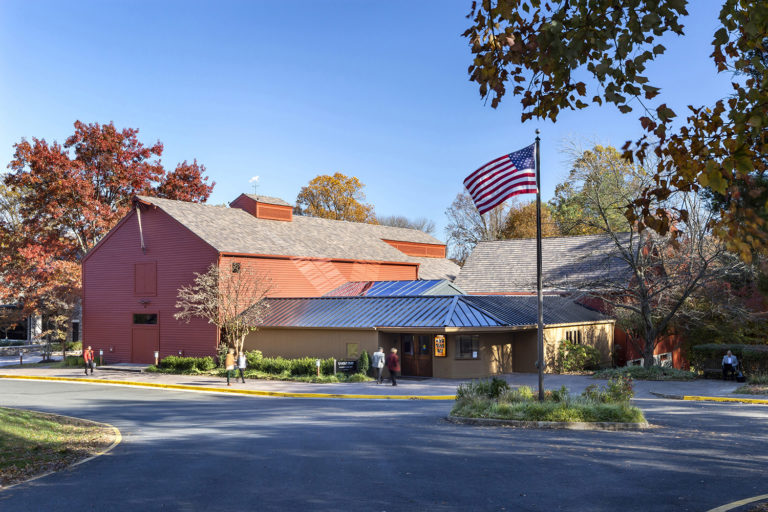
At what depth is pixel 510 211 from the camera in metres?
71.9

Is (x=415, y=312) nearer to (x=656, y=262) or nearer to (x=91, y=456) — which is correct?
(x=656, y=262)

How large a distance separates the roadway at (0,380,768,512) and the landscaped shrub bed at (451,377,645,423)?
905 millimetres

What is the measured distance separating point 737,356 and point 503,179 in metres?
17.4

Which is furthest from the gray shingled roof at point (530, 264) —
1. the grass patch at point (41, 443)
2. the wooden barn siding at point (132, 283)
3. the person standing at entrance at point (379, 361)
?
the grass patch at point (41, 443)

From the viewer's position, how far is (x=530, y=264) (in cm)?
4697

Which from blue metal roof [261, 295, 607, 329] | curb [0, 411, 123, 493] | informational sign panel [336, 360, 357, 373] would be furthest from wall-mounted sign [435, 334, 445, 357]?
curb [0, 411, 123, 493]

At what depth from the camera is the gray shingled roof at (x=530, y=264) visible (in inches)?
1709

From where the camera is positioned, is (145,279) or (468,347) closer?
(468,347)

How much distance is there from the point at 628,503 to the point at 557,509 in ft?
3.39

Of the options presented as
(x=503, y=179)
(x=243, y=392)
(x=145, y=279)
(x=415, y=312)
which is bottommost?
(x=243, y=392)

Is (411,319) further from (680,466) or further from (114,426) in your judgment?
(680,466)

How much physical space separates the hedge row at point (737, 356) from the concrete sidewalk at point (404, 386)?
1693 millimetres

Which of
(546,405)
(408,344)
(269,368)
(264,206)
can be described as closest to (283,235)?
(264,206)

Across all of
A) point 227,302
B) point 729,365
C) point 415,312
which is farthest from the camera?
point 227,302
